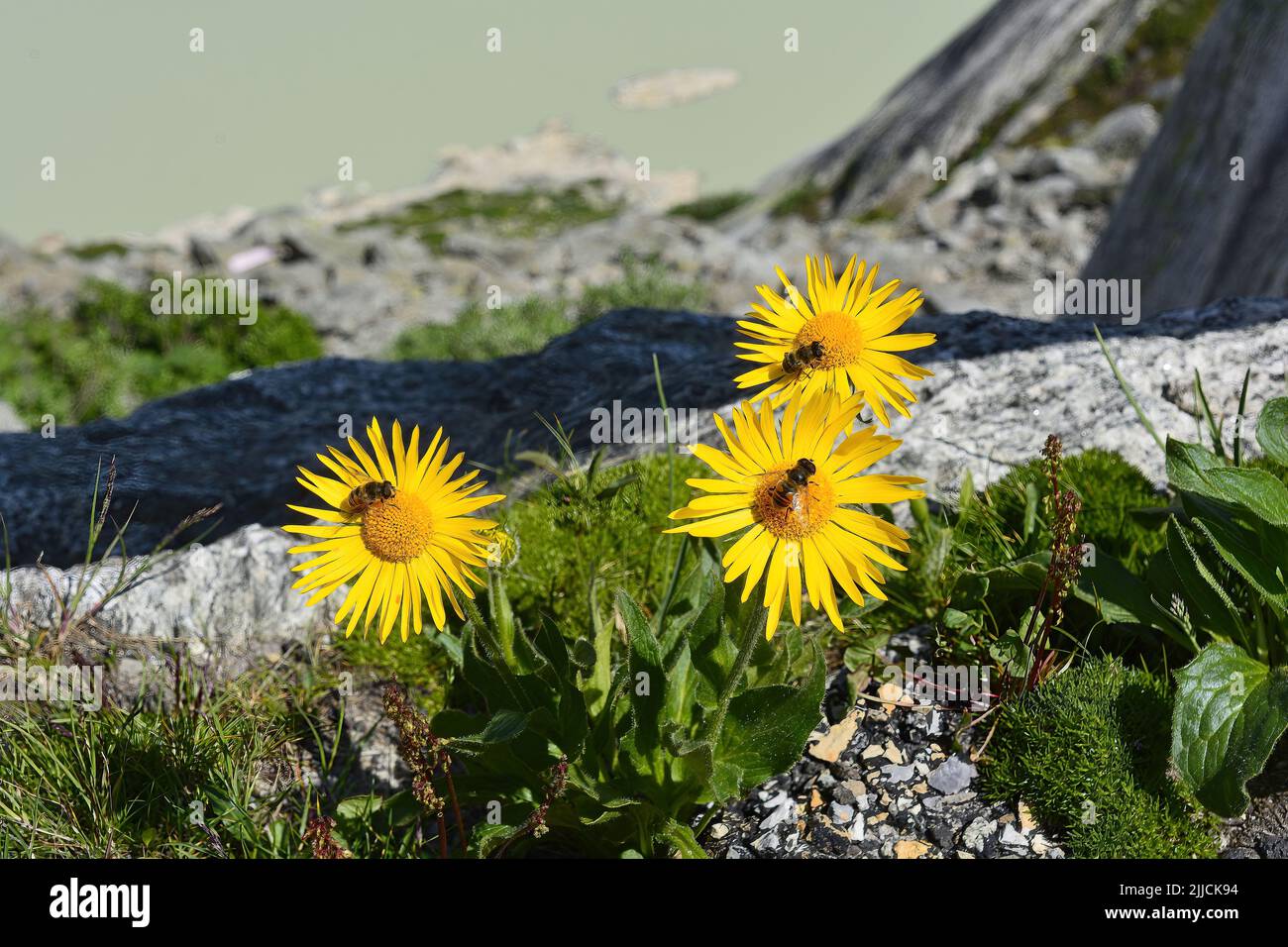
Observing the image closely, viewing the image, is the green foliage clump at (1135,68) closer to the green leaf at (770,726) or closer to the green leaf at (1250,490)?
the green leaf at (1250,490)

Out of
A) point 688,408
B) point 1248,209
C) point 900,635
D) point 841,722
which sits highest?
point 1248,209

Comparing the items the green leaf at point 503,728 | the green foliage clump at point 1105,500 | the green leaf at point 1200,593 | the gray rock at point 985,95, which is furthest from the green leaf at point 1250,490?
the gray rock at point 985,95

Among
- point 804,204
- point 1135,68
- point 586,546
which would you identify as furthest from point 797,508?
point 804,204

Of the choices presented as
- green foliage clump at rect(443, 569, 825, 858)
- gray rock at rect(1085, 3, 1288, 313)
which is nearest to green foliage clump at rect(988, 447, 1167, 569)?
green foliage clump at rect(443, 569, 825, 858)

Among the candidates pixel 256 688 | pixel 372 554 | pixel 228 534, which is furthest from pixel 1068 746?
pixel 228 534

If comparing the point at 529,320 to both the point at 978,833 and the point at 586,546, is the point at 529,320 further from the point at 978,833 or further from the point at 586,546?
the point at 978,833
